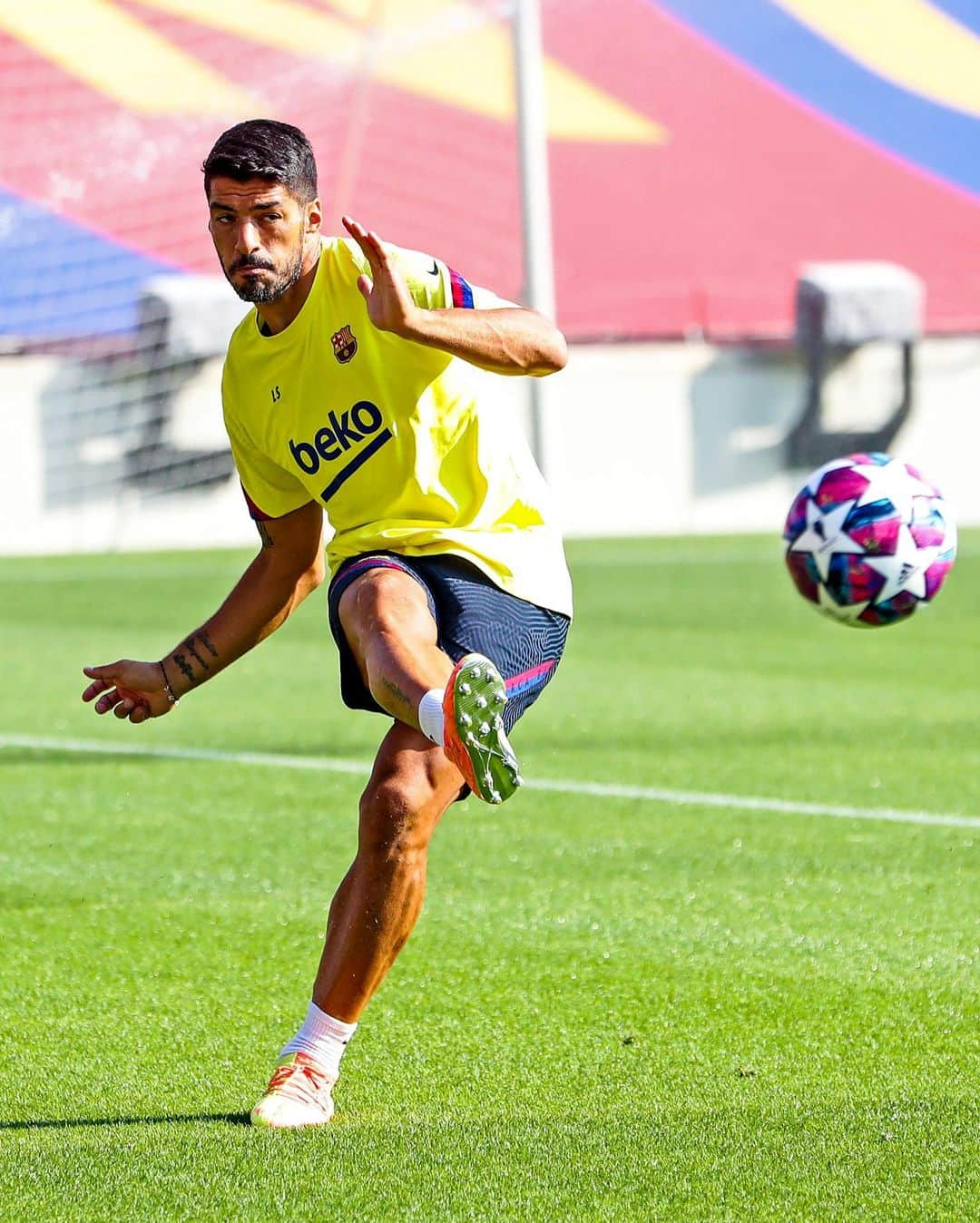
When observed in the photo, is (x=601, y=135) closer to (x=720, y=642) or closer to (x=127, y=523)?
(x=127, y=523)

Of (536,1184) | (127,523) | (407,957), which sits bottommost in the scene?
(127,523)

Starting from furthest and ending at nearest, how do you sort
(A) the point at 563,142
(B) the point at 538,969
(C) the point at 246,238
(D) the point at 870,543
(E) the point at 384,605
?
(A) the point at 563,142 → (D) the point at 870,543 → (B) the point at 538,969 → (C) the point at 246,238 → (E) the point at 384,605

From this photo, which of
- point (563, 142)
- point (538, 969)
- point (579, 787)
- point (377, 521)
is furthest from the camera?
point (563, 142)

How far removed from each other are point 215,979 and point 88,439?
52.4ft

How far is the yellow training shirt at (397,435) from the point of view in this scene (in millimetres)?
4039

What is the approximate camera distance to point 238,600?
4410mm

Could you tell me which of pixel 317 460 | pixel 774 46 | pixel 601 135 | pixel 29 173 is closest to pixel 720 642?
pixel 317 460

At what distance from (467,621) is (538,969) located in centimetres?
129

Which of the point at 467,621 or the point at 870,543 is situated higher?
the point at 467,621

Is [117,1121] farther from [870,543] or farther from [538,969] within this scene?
[870,543]

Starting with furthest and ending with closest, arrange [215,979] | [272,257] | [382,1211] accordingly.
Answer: [215,979]
[272,257]
[382,1211]

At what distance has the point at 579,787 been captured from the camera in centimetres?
743

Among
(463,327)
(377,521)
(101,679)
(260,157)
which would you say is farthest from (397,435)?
(101,679)

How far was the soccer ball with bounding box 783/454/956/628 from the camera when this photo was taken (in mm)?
7133
